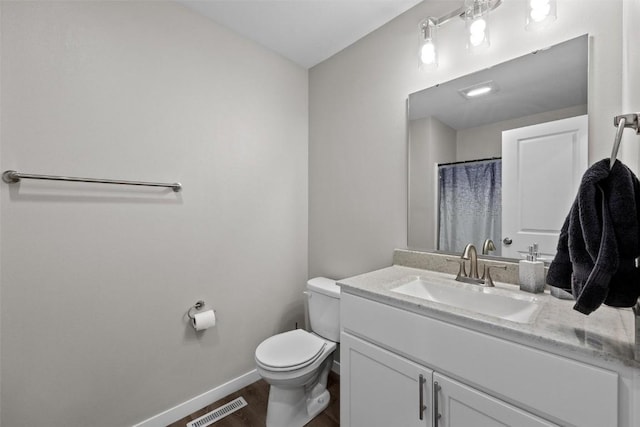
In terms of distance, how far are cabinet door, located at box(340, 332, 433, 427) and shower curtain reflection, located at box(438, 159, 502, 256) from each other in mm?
703

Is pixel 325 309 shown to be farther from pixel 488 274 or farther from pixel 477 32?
pixel 477 32

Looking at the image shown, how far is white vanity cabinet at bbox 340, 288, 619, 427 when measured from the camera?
2.29 feet

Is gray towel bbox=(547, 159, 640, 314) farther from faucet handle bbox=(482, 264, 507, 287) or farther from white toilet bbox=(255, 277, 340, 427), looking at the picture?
white toilet bbox=(255, 277, 340, 427)

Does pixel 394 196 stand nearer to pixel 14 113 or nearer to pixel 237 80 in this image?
pixel 237 80

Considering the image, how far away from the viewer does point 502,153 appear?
129 centimetres

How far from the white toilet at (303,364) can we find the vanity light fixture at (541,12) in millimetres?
1700

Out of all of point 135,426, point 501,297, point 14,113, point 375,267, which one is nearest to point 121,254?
point 14,113

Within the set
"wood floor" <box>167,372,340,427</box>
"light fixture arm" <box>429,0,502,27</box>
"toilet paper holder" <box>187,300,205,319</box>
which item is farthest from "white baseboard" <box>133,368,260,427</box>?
"light fixture arm" <box>429,0,502,27</box>

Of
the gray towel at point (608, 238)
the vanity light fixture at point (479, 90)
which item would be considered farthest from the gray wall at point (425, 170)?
the gray towel at point (608, 238)

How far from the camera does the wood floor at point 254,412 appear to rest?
5.08ft

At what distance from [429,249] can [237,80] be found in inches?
66.1

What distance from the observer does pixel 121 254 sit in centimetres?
139

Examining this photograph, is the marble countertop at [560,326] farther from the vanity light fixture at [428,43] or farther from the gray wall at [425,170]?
the vanity light fixture at [428,43]

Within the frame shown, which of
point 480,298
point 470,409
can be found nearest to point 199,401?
point 470,409
